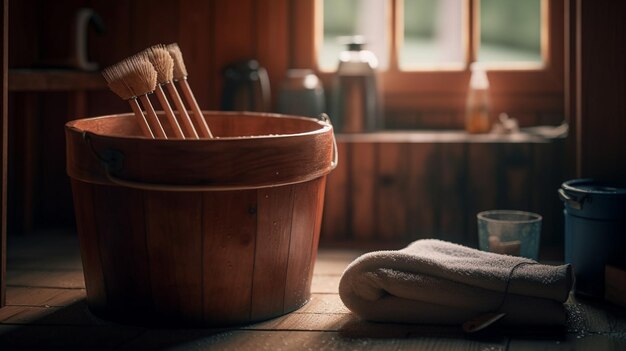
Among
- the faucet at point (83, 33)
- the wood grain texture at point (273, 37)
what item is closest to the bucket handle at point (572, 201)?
the wood grain texture at point (273, 37)

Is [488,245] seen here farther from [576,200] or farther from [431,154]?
[431,154]

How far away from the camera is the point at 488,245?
2635mm

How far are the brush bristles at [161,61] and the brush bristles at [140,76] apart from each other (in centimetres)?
4

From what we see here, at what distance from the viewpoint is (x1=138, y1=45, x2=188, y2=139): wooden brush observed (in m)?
2.27

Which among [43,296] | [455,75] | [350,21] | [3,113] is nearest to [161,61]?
[3,113]

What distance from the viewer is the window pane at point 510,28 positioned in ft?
52.4

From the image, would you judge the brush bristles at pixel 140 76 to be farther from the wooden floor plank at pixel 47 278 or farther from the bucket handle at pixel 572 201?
the bucket handle at pixel 572 201

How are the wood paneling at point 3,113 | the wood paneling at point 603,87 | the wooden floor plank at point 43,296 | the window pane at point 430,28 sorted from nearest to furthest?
1. the wood paneling at point 3,113
2. the wooden floor plank at point 43,296
3. the wood paneling at point 603,87
4. the window pane at point 430,28

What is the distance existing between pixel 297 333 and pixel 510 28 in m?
16.0

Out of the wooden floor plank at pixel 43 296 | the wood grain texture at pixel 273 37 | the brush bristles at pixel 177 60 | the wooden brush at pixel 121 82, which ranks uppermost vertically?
the wood grain texture at pixel 273 37

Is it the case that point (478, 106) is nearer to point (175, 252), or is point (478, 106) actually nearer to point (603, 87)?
point (603, 87)

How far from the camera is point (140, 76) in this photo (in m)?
2.19

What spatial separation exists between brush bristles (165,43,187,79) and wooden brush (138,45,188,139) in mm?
69

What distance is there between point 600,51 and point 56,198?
83.5 inches
